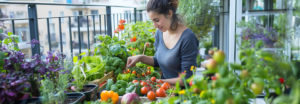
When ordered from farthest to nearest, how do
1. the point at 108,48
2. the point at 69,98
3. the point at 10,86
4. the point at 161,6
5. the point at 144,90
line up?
the point at 108,48
the point at 161,6
the point at 144,90
the point at 69,98
the point at 10,86

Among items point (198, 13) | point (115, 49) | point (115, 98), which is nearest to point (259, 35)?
point (115, 98)

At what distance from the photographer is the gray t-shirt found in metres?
1.66

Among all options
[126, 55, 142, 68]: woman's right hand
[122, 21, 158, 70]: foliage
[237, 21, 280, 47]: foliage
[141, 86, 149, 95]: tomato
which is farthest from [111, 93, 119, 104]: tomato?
[122, 21, 158, 70]: foliage

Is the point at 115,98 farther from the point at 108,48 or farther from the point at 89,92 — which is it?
the point at 108,48

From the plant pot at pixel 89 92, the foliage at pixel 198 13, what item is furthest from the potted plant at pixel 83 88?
the foliage at pixel 198 13

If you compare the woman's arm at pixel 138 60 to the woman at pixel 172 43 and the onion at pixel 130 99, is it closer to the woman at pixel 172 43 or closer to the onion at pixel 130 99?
the woman at pixel 172 43

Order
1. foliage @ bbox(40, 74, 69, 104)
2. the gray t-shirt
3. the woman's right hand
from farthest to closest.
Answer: the woman's right hand
the gray t-shirt
foliage @ bbox(40, 74, 69, 104)

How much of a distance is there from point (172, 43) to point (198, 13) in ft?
5.08

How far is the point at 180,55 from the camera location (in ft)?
5.69

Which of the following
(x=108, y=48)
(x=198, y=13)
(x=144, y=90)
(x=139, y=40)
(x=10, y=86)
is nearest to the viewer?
(x=10, y=86)

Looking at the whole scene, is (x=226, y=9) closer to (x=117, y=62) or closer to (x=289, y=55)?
(x=117, y=62)

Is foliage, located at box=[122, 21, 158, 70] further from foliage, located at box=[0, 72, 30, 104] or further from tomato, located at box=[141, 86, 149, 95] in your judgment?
foliage, located at box=[0, 72, 30, 104]

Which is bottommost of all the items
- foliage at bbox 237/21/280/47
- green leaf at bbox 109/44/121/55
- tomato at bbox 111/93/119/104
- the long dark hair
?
tomato at bbox 111/93/119/104

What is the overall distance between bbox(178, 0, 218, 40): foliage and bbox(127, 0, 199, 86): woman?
140 centimetres
